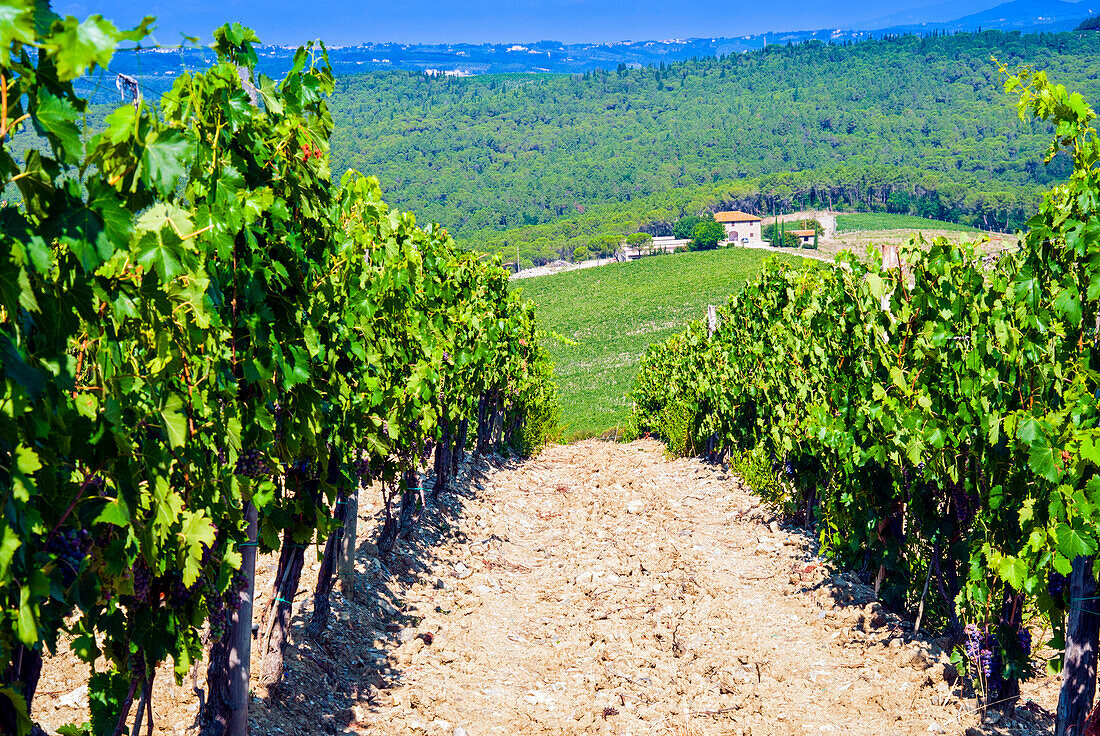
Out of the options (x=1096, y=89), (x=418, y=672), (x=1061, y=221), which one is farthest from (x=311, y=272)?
(x=1096, y=89)

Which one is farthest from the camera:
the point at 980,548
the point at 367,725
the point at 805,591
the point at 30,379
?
the point at 805,591

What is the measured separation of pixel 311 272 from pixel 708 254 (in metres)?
69.9

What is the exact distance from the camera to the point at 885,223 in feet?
333

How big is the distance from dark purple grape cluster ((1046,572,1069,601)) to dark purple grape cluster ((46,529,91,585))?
3941mm

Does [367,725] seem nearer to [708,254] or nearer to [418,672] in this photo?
[418,672]

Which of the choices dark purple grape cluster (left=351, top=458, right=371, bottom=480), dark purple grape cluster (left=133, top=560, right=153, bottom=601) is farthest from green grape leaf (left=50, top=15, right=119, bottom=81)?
dark purple grape cluster (left=351, top=458, right=371, bottom=480)

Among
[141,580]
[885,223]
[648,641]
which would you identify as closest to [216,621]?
[141,580]

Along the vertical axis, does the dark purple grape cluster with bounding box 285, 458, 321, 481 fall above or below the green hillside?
below

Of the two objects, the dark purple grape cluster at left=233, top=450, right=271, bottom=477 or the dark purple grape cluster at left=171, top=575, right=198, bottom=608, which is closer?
the dark purple grape cluster at left=171, top=575, right=198, bottom=608

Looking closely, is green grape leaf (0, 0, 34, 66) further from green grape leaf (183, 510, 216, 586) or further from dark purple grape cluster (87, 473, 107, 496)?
green grape leaf (183, 510, 216, 586)

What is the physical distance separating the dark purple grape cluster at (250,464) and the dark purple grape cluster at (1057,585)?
3.60 meters

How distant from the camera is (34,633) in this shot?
5.07 ft

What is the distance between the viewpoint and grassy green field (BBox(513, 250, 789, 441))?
1323 inches

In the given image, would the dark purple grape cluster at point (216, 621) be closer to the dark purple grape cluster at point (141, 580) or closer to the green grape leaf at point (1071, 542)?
the dark purple grape cluster at point (141, 580)
